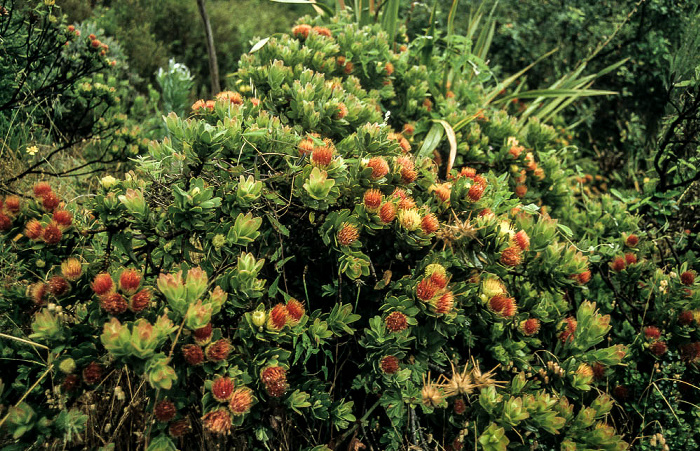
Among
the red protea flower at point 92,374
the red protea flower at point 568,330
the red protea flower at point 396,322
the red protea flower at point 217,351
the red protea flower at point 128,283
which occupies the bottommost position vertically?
the red protea flower at point 568,330

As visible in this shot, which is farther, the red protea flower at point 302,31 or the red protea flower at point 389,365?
the red protea flower at point 302,31

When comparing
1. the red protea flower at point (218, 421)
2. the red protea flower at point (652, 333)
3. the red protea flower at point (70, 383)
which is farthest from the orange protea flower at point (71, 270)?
the red protea flower at point (652, 333)

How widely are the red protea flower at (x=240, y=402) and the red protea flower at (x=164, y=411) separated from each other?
16 centimetres

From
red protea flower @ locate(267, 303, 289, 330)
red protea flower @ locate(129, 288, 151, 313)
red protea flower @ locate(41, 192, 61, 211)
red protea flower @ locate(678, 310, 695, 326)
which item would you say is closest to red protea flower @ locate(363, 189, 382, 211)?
red protea flower @ locate(267, 303, 289, 330)

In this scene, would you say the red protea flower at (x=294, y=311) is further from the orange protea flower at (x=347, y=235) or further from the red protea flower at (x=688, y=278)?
the red protea flower at (x=688, y=278)

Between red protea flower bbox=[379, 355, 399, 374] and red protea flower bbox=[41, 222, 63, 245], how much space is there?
90 cm

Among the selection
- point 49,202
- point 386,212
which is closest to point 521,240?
point 386,212

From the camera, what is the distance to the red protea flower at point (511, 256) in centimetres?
141

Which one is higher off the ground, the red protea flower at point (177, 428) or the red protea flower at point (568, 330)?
the red protea flower at point (177, 428)

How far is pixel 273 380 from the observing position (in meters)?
1.15

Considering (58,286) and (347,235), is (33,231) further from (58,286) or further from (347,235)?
(347,235)

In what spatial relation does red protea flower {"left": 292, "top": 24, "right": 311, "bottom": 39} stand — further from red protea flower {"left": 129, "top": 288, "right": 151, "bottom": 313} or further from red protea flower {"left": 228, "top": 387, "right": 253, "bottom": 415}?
red protea flower {"left": 228, "top": 387, "right": 253, "bottom": 415}

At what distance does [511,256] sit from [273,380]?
78 cm

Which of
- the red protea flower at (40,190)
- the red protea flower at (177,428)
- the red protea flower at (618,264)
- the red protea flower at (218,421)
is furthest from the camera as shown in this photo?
the red protea flower at (618,264)
